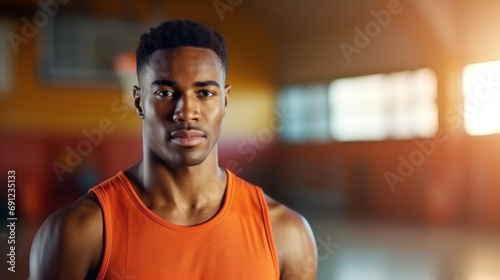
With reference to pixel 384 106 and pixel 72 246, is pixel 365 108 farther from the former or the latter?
pixel 72 246

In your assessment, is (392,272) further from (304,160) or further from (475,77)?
(475,77)

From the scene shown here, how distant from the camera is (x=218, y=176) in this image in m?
1.05

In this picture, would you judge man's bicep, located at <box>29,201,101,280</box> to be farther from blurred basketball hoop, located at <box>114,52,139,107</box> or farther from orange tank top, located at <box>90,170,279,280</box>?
blurred basketball hoop, located at <box>114,52,139,107</box>

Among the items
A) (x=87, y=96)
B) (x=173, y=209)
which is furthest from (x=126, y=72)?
(x=173, y=209)

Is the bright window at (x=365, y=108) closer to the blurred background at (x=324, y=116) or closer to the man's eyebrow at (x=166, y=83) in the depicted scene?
the blurred background at (x=324, y=116)

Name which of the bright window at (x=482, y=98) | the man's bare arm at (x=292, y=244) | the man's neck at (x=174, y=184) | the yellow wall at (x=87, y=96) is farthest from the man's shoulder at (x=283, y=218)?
the bright window at (x=482, y=98)

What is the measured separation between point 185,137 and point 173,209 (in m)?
0.13

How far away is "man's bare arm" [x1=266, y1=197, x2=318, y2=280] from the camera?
3.43ft

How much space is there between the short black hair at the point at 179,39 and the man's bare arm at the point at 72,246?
272 mm

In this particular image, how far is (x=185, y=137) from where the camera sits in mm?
979

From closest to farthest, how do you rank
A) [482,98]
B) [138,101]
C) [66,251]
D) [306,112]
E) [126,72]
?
[66,251]
[138,101]
[126,72]
[306,112]
[482,98]

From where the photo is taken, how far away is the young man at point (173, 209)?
95cm

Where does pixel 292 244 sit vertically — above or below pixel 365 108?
below

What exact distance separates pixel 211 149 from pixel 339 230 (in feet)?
1.64
